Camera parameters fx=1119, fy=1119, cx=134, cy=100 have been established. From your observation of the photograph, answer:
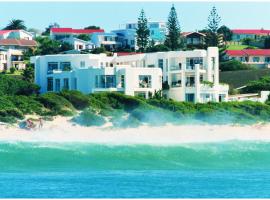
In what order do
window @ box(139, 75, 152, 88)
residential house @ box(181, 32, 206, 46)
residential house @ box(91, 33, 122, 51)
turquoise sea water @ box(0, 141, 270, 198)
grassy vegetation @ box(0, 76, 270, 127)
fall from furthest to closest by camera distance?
residential house @ box(91, 33, 122, 51), residential house @ box(181, 32, 206, 46), window @ box(139, 75, 152, 88), grassy vegetation @ box(0, 76, 270, 127), turquoise sea water @ box(0, 141, 270, 198)

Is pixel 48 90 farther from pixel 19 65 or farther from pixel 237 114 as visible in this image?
pixel 19 65

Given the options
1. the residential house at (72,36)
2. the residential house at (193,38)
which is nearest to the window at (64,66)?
the residential house at (72,36)

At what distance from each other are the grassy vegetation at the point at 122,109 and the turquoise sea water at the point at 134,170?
4.41 metres

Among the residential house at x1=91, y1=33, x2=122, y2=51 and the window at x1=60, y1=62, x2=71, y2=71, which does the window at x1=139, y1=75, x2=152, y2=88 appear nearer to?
the window at x1=60, y1=62, x2=71, y2=71

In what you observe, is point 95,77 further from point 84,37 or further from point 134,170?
point 84,37

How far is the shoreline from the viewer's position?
52875mm

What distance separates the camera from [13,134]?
5300 cm

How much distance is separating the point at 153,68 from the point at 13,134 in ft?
42.0

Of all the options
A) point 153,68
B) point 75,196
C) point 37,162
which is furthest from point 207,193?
point 153,68

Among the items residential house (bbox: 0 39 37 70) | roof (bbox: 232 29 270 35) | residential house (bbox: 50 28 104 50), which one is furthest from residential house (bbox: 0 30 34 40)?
roof (bbox: 232 29 270 35)

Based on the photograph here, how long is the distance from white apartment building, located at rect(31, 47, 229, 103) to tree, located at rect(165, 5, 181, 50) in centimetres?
1594

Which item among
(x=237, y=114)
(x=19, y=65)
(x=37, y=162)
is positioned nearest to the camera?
(x=37, y=162)

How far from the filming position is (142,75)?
62.5 m

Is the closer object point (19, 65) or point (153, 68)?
point (153, 68)
